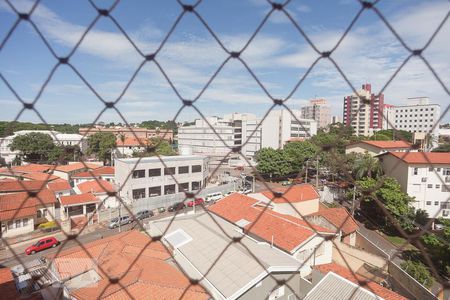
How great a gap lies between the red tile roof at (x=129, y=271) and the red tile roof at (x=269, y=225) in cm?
119

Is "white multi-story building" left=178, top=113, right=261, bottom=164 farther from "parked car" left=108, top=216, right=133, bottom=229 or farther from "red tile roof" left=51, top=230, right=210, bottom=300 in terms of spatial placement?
"red tile roof" left=51, top=230, right=210, bottom=300

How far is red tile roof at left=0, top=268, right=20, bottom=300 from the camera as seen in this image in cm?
306

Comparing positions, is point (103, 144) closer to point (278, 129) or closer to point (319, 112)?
point (278, 129)

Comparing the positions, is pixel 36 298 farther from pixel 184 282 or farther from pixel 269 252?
pixel 269 252

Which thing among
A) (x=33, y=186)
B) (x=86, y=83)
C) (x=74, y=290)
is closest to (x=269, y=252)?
(x=74, y=290)

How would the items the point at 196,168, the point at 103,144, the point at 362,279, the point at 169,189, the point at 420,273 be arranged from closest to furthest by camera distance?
the point at 362,279 → the point at 420,273 → the point at 169,189 → the point at 196,168 → the point at 103,144

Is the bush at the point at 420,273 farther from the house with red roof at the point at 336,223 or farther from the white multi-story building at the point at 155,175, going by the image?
the white multi-story building at the point at 155,175

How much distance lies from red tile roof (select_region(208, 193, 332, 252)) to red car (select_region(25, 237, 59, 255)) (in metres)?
3.71

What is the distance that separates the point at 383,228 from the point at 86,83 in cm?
910

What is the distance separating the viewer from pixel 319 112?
3341 centimetres

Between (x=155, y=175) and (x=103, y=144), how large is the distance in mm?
6926

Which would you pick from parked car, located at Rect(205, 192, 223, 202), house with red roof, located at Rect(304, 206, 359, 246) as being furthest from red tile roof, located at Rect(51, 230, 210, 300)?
parked car, located at Rect(205, 192, 223, 202)

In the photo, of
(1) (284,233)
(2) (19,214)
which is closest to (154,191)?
(2) (19,214)

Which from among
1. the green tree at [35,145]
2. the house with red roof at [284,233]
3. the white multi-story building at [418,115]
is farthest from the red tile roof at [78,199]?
the white multi-story building at [418,115]
